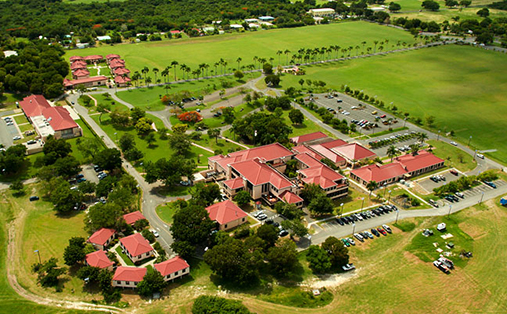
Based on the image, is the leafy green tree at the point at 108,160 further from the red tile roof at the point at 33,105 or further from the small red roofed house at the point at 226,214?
the red tile roof at the point at 33,105

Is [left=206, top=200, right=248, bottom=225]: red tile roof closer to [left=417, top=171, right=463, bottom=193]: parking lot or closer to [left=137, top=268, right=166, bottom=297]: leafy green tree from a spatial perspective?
[left=137, top=268, right=166, bottom=297]: leafy green tree

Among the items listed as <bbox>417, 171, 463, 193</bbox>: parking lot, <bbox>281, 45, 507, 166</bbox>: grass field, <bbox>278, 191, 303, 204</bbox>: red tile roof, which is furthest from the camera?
<bbox>281, 45, 507, 166</bbox>: grass field

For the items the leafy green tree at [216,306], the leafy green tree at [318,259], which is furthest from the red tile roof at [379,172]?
the leafy green tree at [216,306]

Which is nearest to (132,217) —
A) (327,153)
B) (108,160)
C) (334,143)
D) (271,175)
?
(108,160)

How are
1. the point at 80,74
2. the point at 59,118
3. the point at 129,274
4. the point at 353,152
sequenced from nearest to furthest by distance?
the point at 129,274 < the point at 353,152 < the point at 59,118 < the point at 80,74

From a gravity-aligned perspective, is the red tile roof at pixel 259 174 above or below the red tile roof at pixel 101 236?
above

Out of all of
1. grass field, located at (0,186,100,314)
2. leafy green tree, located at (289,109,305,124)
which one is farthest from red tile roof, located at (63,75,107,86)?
leafy green tree, located at (289,109,305,124)

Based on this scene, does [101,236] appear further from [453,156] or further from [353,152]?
[453,156]
